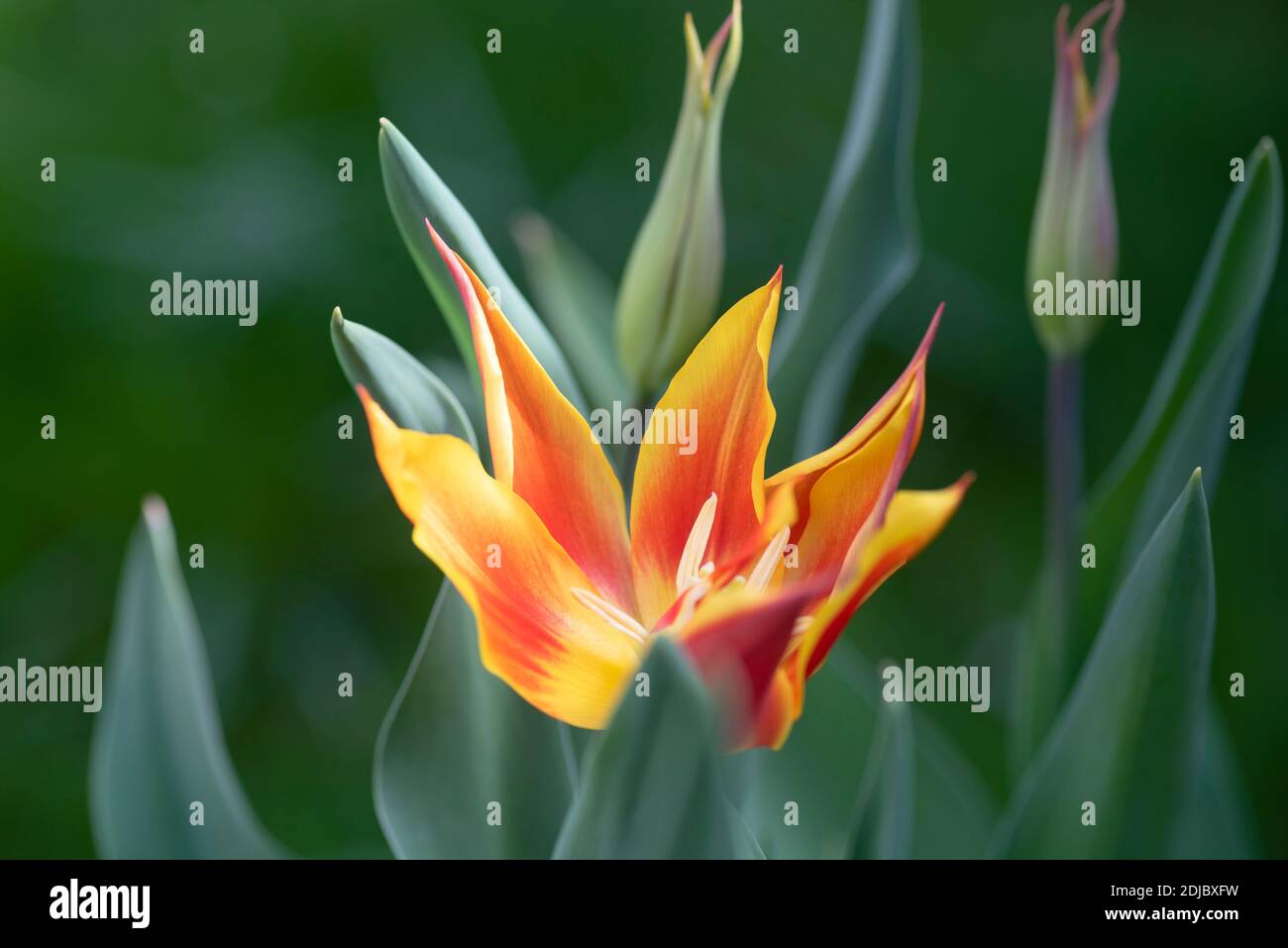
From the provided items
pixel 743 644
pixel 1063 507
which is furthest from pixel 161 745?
pixel 1063 507

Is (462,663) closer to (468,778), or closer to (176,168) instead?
(468,778)

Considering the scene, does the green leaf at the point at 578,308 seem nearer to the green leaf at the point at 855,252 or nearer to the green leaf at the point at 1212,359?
the green leaf at the point at 855,252

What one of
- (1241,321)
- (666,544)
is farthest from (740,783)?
(1241,321)

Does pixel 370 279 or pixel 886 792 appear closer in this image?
pixel 886 792

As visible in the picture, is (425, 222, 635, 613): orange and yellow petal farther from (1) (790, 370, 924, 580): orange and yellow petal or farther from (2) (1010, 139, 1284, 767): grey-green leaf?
(2) (1010, 139, 1284, 767): grey-green leaf

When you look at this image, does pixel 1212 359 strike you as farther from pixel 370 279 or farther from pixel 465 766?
pixel 370 279

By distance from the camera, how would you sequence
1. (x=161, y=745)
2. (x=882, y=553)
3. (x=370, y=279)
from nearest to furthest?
1. (x=882, y=553)
2. (x=161, y=745)
3. (x=370, y=279)

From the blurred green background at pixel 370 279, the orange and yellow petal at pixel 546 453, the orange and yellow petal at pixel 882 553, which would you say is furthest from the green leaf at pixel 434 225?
the blurred green background at pixel 370 279
